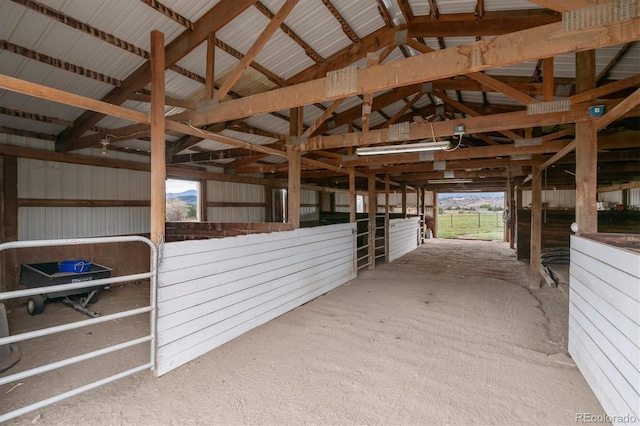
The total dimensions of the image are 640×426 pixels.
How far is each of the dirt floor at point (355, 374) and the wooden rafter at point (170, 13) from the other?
324 cm

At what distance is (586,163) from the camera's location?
9.25 ft

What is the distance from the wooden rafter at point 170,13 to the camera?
2744 millimetres

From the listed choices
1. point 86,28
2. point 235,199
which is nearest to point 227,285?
point 86,28

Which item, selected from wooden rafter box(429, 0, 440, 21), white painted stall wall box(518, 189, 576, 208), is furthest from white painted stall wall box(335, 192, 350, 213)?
wooden rafter box(429, 0, 440, 21)

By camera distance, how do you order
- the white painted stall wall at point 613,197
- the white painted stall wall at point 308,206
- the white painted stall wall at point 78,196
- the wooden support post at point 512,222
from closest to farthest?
1. the white painted stall wall at point 78,196
2. the white painted stall wall at point 613,197
3. the wooden support post at point 512,222
4. the white painted stall wall at point 308,206

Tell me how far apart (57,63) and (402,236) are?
800cm

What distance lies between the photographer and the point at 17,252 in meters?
4.39

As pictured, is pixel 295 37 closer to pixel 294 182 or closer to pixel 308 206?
pixel 294 182

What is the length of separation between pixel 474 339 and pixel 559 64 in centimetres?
358

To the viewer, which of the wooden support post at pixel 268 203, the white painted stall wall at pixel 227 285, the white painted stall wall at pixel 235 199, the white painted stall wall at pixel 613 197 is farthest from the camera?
the wooden support post at pixel 268 203

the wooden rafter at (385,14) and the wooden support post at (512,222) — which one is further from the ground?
the wooden rafter at (385,14)

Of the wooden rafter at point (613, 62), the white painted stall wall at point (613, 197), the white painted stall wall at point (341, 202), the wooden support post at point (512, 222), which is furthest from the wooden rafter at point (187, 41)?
the white painted stall wall at point (613, 197)

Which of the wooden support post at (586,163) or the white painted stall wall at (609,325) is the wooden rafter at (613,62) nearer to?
the wooden support post at (586,163)

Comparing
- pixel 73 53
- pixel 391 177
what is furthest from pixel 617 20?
pixel 391 177
